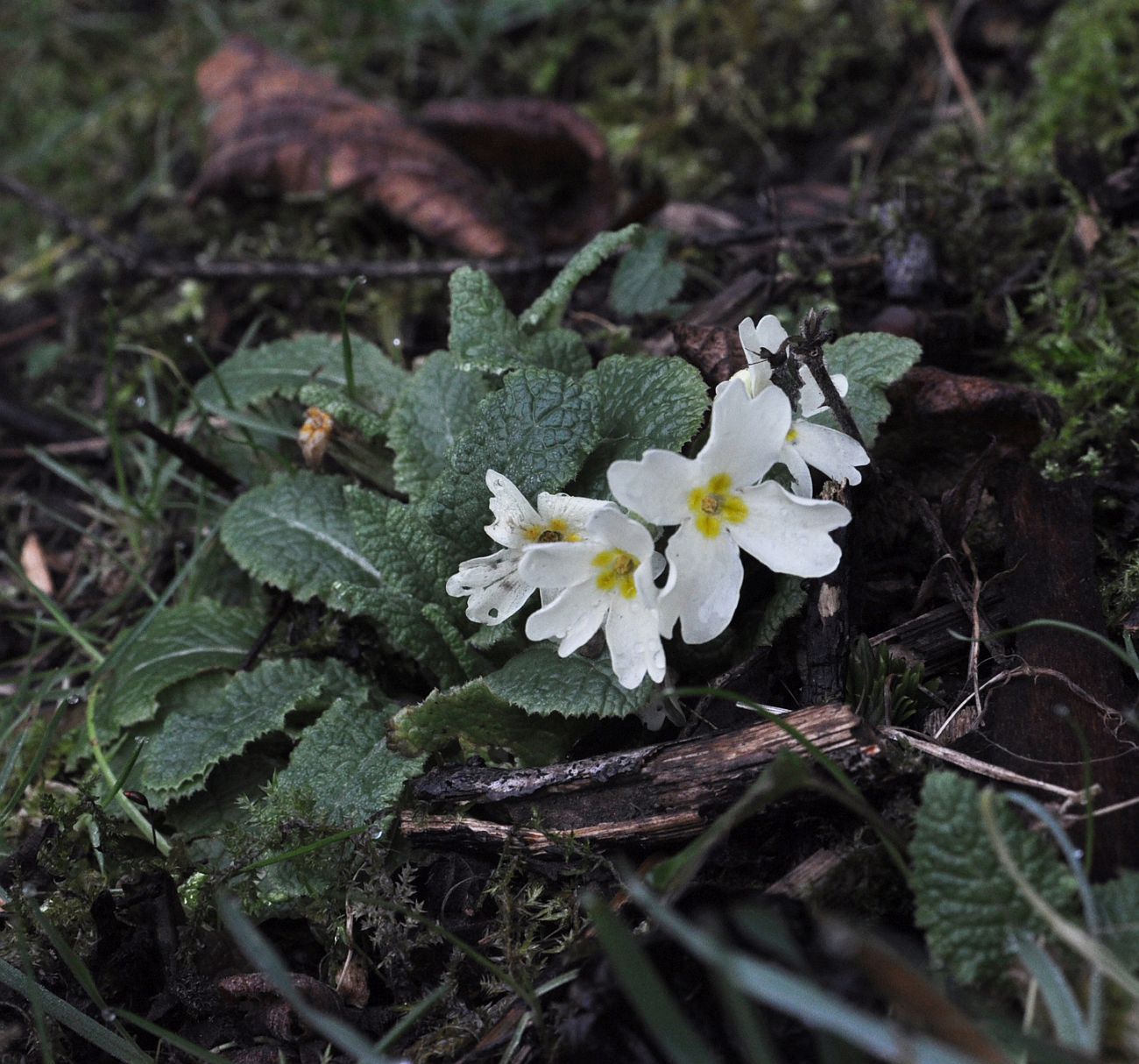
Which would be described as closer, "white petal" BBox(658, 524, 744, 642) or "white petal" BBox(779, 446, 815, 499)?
"white petal" BBox(658, 524, 744, 642)

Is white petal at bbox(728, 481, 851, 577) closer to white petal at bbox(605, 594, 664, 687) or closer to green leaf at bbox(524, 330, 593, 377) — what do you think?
white petal at bbox(605, 594, 664, 687)

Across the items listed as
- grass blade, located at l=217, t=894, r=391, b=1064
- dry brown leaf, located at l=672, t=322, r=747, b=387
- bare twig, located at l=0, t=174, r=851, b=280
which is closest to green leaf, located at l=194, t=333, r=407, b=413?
bare twig, located at l=0, t=174, r=851, b=280

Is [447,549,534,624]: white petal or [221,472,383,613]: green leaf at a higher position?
[447,549,534,624]: white petal

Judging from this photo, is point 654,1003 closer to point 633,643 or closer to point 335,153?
point 633,643

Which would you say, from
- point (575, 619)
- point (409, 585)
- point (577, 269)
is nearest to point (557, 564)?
point (575, 619)

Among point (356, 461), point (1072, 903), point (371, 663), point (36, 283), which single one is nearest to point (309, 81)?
point (36, 283)

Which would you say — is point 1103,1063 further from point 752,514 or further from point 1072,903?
point 752,514

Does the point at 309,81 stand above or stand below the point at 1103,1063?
above
